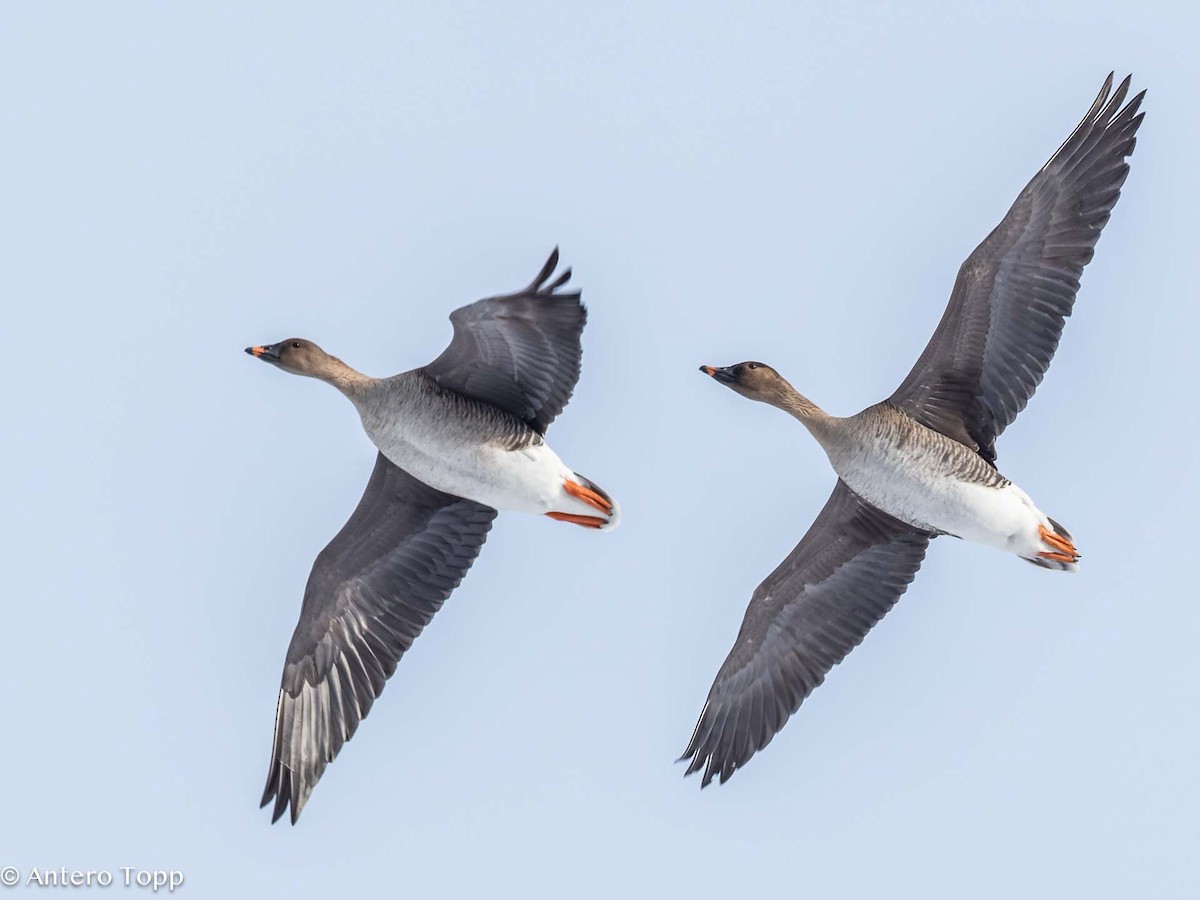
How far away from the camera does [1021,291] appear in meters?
17.8

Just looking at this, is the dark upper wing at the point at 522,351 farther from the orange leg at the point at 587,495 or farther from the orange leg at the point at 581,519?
the orange leg at the point at 581,519

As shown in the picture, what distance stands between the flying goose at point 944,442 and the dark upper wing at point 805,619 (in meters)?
0.01

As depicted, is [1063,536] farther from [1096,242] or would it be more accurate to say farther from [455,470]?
[455,470]

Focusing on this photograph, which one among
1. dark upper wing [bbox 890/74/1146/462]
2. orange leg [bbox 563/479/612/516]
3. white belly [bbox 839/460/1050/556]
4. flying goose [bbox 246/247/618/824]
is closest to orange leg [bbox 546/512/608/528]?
flying goose [bbox 246/247/618/824]

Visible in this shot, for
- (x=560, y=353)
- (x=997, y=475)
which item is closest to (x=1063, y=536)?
(x=997, y=475)

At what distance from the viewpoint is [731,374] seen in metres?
18.6

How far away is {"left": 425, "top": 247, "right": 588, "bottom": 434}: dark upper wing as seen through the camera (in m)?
17.1

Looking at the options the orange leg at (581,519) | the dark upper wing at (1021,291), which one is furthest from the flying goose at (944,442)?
the orange leg at (581,519)

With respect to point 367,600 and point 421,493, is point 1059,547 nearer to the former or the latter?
point 421,493

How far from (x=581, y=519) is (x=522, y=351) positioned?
73.0 inches

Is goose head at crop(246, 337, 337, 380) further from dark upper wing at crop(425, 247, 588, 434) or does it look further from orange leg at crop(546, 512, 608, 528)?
orange leg at crop(546, 512, 608, 528)

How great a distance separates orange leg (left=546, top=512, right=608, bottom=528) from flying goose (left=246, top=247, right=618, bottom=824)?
13 millimetres

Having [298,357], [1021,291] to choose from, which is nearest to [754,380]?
[1021,291]

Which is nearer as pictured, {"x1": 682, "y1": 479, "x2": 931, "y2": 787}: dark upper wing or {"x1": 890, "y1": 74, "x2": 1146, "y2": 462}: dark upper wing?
{"x1": 890, "y1": 74, "x2": 1146, "y2": 462}: dark upper wing
